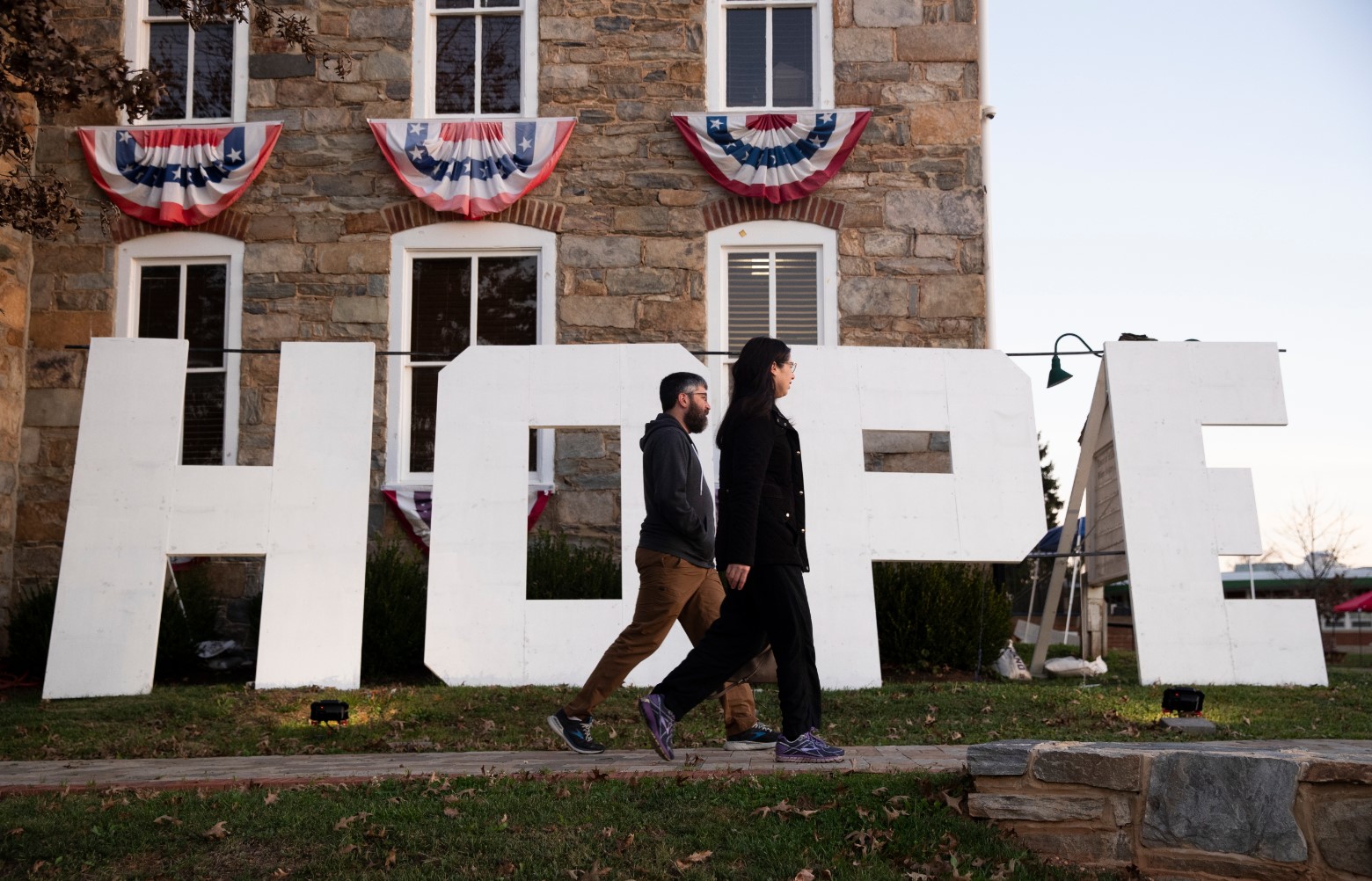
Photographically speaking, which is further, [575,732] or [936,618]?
[936,618]

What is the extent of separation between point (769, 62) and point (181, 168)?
5.46 metres

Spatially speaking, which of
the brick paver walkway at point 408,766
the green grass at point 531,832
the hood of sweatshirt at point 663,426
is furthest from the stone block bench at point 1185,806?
the hood of sweatshirt at point 663,426

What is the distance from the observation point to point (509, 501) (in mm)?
9664

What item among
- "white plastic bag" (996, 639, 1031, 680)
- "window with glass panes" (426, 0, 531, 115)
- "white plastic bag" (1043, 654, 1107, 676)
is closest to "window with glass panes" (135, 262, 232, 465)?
"window with glass panes" (426, 0, 531, 115)

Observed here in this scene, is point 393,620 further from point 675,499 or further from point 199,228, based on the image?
point 675,499

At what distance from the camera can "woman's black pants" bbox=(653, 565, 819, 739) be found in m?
6.12

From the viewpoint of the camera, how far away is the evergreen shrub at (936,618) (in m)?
10.7

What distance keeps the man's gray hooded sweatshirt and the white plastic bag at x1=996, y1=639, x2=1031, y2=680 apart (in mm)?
4838

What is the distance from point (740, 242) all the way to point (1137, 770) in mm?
7876

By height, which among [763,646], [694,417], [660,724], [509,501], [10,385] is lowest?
[660,724]

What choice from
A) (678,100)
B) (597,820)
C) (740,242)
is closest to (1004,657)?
(740,242)

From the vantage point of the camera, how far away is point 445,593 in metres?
9.40

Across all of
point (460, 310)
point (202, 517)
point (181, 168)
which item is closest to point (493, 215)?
point (460, 310)

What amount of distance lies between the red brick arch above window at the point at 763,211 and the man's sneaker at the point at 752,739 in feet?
21.2
